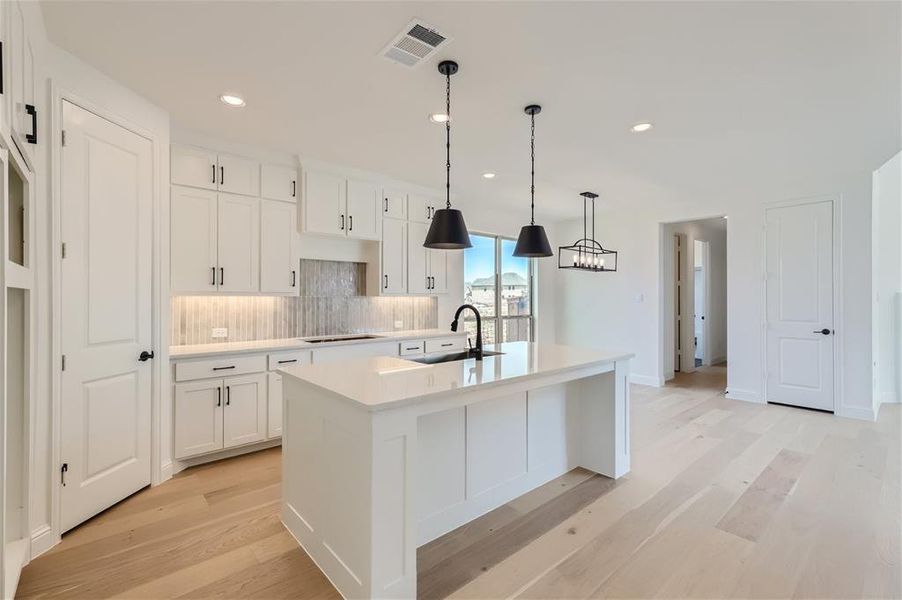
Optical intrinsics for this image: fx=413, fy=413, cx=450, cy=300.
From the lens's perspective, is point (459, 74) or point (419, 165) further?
point (419, 165)

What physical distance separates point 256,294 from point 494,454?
252cm

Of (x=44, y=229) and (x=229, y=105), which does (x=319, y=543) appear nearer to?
(x=44, y=229)

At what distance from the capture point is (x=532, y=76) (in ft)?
7.93

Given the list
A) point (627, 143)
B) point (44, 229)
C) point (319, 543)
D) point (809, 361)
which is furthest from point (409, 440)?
point (809, 361)

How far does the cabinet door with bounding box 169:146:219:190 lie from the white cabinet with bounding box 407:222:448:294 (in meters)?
2.02

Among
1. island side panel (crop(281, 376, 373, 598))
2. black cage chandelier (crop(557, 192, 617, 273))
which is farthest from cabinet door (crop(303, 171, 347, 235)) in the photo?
black cage chandelier (crop(557, 192, 617, 273))

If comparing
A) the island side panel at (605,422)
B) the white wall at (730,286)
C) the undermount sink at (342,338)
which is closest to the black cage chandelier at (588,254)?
the white wall at (730,286)

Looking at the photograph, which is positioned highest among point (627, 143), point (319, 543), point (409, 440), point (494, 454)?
point (627, 143)

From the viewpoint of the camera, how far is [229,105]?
2830 millimetres

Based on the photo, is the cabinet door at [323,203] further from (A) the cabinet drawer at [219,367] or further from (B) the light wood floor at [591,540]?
(B) the light wood floor at [591,540]

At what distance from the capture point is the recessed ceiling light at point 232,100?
2.71m

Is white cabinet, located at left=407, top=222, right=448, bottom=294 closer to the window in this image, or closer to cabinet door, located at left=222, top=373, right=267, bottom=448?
the window

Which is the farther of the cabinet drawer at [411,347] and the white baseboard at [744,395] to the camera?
the white baseboard at [744,395]

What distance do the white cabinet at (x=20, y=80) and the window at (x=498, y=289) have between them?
173 inches
